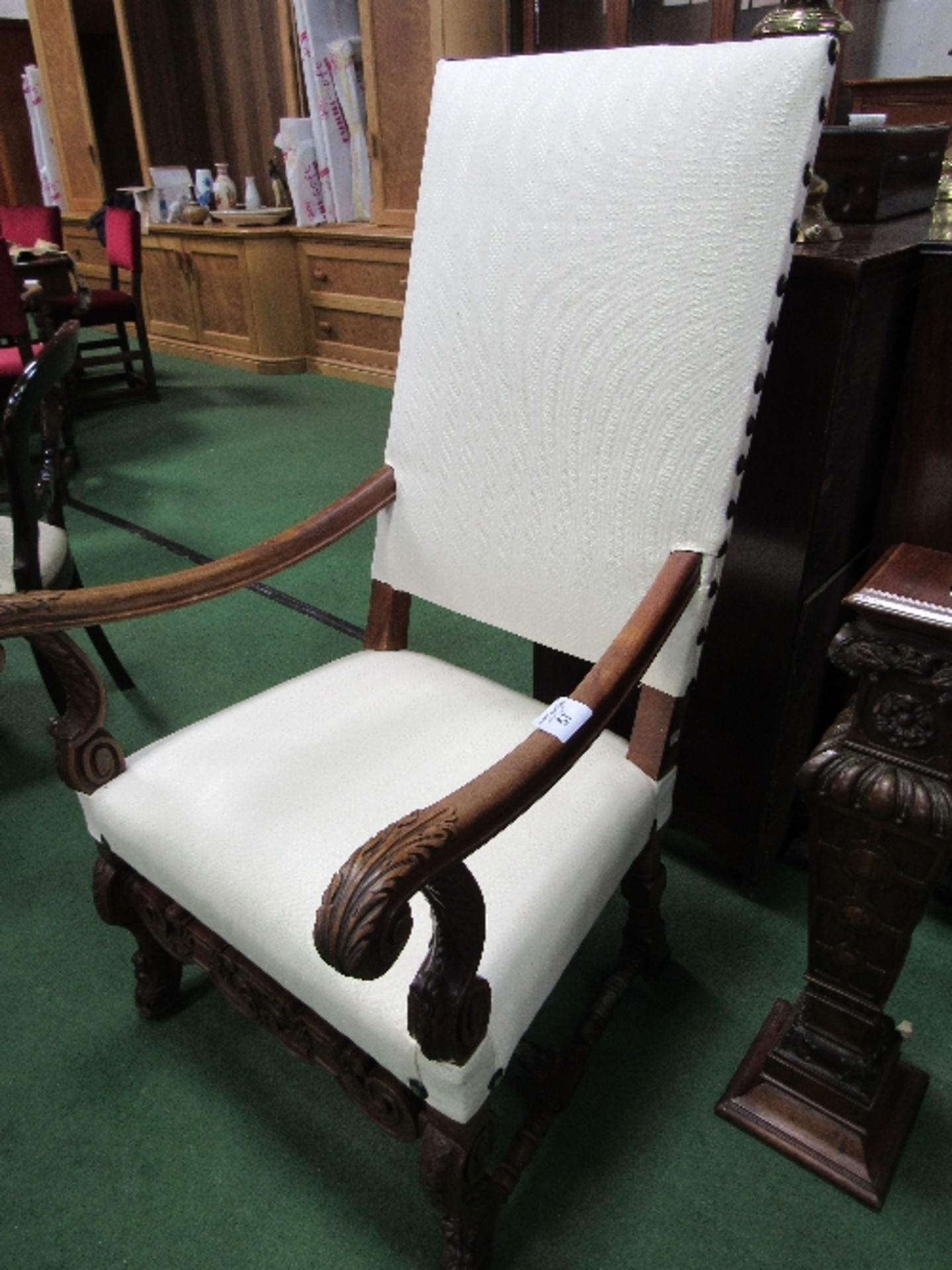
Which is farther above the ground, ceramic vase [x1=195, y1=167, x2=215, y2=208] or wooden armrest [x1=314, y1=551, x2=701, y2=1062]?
ceramic vase [x1=195, y1=167, x2=215, y2=208]

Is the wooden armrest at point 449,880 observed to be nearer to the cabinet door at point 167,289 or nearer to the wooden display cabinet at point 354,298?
the wooden display cabinet at point 354,298

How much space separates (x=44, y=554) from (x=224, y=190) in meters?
3.56

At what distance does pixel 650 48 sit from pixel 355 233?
3115 millimetres

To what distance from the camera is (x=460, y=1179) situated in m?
0.73

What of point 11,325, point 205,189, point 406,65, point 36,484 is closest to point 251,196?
point 205,189

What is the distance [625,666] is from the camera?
0.75m

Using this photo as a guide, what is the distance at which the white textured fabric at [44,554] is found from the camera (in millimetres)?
1468

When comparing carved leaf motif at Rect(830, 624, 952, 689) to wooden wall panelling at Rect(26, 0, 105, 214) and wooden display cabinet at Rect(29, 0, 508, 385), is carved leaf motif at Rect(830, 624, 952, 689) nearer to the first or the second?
wooden display cabinet at Rect(29, 0, 508, 385)

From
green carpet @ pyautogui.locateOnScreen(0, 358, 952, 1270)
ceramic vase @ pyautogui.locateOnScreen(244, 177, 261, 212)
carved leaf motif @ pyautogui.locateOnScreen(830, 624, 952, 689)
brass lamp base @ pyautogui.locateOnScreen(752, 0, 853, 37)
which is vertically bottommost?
green carpet @ pyautogui.locateOnScreen(0, 358, 952, 1270)

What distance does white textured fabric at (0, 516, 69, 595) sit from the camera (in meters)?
1.47

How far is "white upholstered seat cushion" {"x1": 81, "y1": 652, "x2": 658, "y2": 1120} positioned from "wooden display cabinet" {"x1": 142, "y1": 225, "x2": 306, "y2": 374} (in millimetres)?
3576

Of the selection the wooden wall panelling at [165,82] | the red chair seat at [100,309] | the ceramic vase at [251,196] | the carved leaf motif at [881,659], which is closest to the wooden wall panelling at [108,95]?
the wooden wall panelling at [165,82]

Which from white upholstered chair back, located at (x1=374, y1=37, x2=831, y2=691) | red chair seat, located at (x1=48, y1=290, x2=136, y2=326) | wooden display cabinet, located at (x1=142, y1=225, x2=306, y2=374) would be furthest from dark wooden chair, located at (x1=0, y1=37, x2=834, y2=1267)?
wooden display cabinet, located at (x1=142, y1=225, x2=306, y2=374)

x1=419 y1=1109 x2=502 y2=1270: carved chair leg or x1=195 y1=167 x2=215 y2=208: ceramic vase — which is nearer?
x1=419 y1=1109 x2=502 y2=1270: carved chair leg
